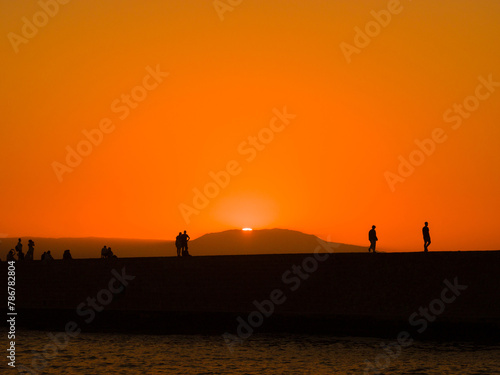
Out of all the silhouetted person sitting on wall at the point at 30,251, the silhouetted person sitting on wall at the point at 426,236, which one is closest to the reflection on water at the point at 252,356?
the silhouetted person sitting on wall at the point at 426,236

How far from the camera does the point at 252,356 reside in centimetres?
3316

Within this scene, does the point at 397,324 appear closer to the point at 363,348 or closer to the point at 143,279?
the point at 363,348

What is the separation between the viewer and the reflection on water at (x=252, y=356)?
29.8 m

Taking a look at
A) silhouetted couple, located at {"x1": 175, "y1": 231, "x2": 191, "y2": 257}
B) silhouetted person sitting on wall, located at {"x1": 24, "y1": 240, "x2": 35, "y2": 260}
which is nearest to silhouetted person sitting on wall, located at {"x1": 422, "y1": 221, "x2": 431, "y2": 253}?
silhouetted couple, located at {"x1": 175, "y1": 231, "x2": 191, "y2": 257}

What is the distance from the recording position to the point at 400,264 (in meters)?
36.9

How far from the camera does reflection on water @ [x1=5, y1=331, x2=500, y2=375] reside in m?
29.8

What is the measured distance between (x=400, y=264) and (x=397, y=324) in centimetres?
243

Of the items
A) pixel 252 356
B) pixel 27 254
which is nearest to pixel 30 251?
pixel 27 254

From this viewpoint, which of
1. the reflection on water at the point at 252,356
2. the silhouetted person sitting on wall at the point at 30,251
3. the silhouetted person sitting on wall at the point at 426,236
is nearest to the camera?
the reflection on water at the point at 252,356

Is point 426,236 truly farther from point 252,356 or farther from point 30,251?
point 30,251

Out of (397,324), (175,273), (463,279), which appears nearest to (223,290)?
(175,273)

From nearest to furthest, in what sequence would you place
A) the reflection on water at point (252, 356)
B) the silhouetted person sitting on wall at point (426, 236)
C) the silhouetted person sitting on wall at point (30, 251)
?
the reflection on water at point (252, 356) < the silhouetted person sitting on wall at point (426, 236) < the silhouetted person sitting on wall at point (30, 251)

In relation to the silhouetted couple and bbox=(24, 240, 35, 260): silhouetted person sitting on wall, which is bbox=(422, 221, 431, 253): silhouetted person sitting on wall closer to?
the silhouetted couple

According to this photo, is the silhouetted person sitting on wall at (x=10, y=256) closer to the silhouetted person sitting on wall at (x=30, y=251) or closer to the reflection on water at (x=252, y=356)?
the silhouetted person sitting on wall at (x=30, y=251)
